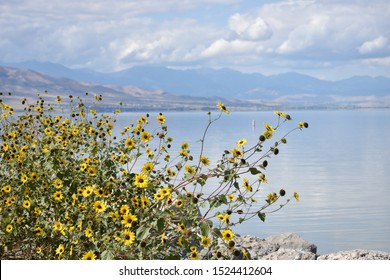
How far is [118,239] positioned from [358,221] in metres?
10.7

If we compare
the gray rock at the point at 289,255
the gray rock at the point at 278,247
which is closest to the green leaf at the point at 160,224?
the gray rock at the point at 278,247

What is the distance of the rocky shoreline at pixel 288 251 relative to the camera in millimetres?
8336

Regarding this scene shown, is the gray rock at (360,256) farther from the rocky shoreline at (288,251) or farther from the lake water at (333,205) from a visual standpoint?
the lake water at (333,205)

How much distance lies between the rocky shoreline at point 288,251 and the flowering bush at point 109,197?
1800 mm

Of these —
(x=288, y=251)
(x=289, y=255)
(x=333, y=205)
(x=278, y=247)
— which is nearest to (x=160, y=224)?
(x=289, y=255)

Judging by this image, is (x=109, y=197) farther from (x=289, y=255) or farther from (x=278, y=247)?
(x=278, y=247)

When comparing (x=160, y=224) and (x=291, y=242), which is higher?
(x=160, y=224)

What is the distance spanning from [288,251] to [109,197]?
3537mm

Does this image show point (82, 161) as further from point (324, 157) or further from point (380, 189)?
point (324, 157)

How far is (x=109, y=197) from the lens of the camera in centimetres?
590

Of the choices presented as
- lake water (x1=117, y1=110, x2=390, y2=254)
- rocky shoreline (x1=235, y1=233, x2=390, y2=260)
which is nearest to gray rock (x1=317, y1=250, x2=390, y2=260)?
rocky shoreline (x1=235, y1=233, x2=390, y2=260)

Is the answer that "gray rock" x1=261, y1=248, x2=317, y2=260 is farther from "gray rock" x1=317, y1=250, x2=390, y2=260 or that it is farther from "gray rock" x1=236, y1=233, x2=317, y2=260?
"gray rock" x1=317, y1=250, x2=390, y2=260

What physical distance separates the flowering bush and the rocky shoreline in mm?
1800
